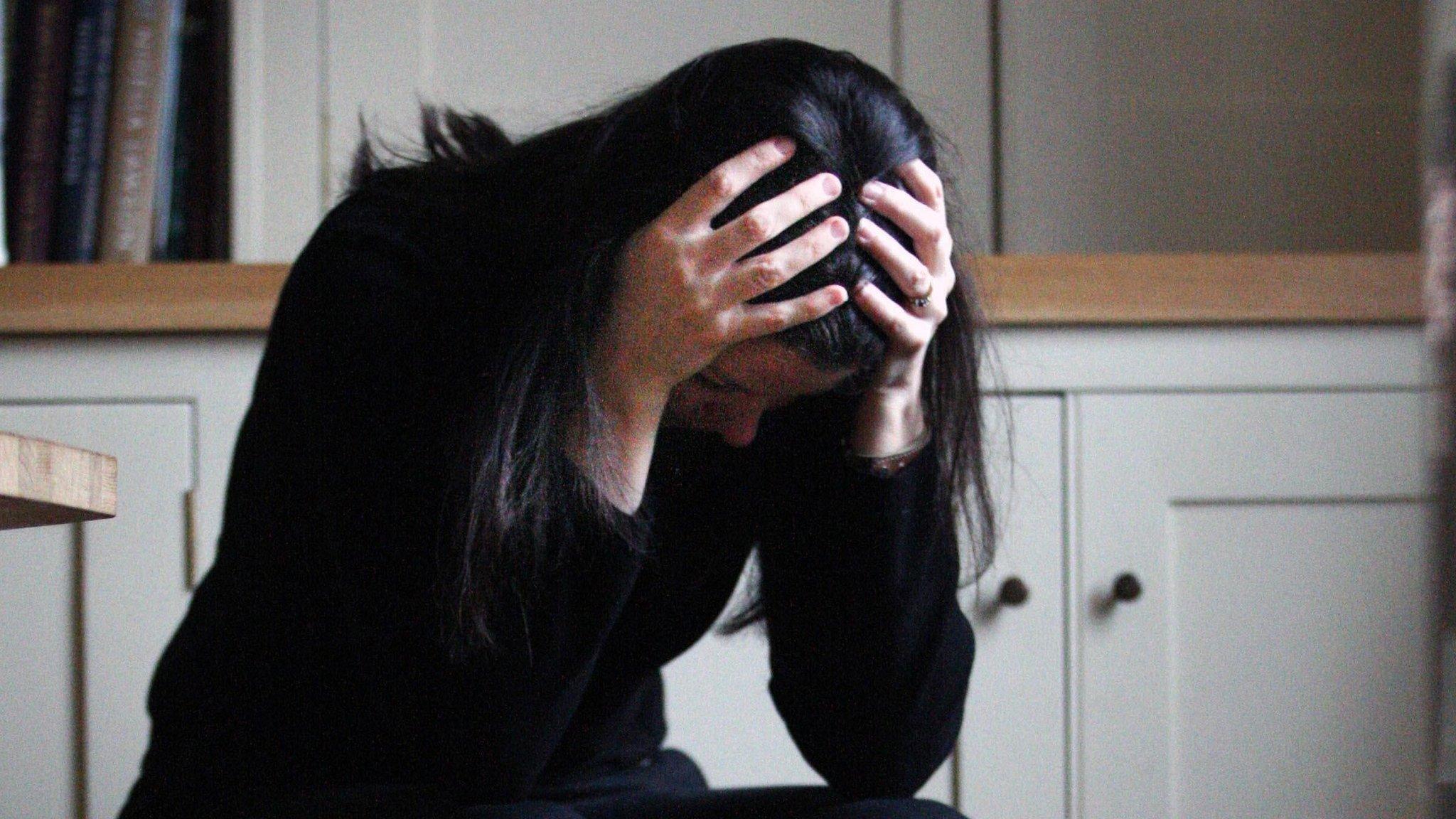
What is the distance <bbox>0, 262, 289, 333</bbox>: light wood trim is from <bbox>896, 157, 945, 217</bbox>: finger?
1.89 ft

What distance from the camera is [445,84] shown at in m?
1.45

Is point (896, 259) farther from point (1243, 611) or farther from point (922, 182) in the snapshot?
point (1243, 611)

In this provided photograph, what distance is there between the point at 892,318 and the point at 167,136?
870 millimetres

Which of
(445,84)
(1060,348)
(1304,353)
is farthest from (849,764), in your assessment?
(445,84)

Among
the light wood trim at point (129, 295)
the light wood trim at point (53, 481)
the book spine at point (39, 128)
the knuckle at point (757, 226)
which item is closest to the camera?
the light wood trim at point (53, 481)

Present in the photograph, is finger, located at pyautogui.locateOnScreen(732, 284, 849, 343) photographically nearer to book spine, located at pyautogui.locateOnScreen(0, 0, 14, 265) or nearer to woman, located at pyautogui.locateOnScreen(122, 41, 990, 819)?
woman, located at pyautogui.locateOnScreen(122, 41, 990, 819)

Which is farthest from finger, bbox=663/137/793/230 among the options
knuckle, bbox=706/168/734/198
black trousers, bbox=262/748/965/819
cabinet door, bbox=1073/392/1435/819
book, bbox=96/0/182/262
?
book, bbox=96/0/182/262

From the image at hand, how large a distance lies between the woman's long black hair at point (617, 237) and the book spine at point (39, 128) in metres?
0.70

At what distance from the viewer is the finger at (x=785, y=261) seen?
663 millimetres

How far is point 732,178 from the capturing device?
0.67 meters

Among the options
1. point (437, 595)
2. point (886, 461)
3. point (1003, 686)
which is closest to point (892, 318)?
point (886, 461)

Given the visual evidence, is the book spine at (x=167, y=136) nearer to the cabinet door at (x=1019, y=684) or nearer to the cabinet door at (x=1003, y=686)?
the cabinet door at (x=1003, y=686)

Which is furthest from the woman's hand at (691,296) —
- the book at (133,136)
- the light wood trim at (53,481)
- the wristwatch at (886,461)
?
the book at (133,136)

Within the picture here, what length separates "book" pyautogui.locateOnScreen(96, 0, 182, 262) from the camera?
49.7 inches
